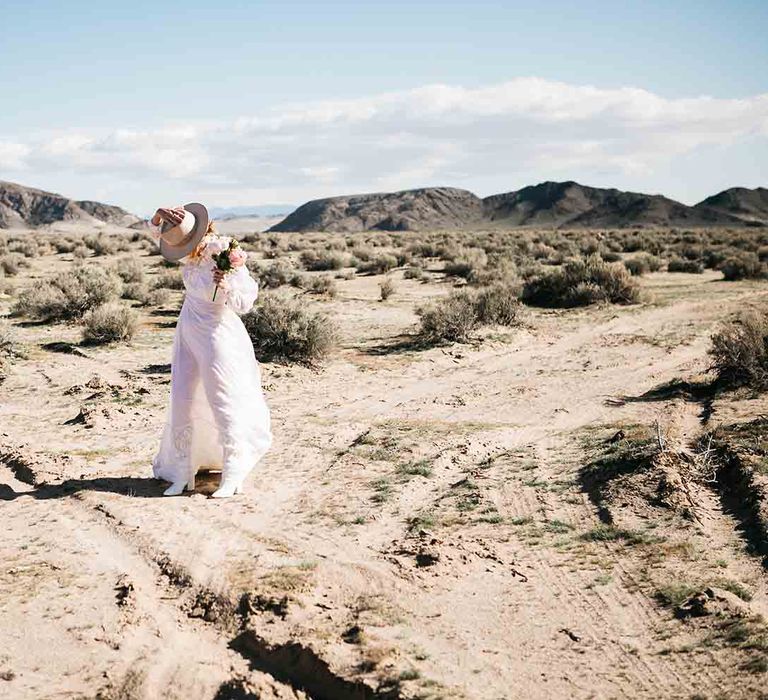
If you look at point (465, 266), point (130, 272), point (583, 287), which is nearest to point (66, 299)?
point (130, 272)

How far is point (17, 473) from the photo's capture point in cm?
731

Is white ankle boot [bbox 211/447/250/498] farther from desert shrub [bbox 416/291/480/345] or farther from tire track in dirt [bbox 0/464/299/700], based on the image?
desert shrub [bbox 416/291/480/345]

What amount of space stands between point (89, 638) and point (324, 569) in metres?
1.47

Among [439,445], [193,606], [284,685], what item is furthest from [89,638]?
[439,445]

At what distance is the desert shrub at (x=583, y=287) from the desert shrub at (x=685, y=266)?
7.92 meters

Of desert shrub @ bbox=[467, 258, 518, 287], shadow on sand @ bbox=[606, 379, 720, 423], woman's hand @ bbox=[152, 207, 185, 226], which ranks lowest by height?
shadow on sand @ bbox=[606, 379, 720, 423]

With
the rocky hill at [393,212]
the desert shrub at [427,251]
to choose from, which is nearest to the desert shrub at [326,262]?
the desert shrub at [427,251]

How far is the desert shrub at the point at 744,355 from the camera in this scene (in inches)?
365

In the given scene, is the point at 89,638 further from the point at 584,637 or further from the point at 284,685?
the point at 584,637

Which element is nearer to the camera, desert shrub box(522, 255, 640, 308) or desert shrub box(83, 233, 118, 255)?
desert shrub box(522, 255, 640, 308)

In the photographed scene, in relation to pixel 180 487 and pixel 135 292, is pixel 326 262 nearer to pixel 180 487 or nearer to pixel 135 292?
pixel 135 292

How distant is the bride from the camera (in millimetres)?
6523

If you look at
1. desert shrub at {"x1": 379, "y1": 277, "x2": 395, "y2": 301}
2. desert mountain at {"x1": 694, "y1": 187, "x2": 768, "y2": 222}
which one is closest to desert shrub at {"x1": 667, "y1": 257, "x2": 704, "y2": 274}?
desert shrub at {"x1": 379, "y1": 277, "x2": 395, "y2": 301}

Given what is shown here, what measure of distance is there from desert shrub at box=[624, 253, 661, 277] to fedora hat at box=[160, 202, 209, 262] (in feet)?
66.0
